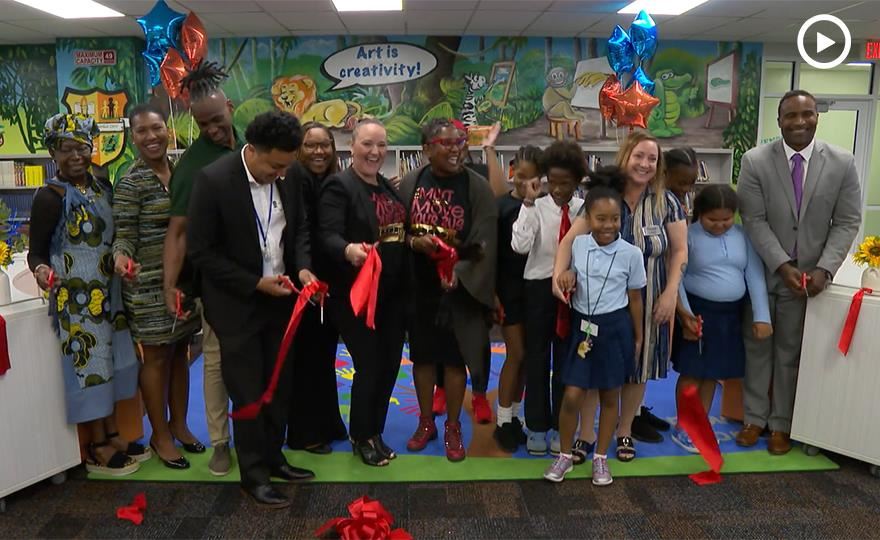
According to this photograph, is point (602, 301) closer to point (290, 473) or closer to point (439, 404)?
point (439, 404)

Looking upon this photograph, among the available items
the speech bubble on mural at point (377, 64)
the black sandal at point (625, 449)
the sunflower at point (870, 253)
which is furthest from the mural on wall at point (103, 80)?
the sunflower at point (870, 253)

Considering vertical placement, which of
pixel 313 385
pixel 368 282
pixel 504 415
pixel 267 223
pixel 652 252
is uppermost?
pixel 267 223

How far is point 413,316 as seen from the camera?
2.96 metres

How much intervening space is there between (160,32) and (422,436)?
2.38 meters

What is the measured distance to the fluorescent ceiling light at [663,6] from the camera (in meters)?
6.20

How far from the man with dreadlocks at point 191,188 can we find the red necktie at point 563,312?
1.53m

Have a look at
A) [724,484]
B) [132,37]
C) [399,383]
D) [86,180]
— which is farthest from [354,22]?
[724,484]

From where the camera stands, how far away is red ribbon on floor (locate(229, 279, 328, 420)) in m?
2.48

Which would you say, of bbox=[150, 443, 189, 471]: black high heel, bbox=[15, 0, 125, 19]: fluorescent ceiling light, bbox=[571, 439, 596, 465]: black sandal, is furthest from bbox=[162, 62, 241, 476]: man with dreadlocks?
bbox=[15, 0, 125, 19]: fluorescent ceiling light

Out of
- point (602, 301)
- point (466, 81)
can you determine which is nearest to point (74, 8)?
point (466, 81)

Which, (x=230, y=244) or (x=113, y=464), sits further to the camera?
(x=113, y=464)

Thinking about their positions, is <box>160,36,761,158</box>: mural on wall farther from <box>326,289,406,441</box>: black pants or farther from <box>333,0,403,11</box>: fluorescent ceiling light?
<box>326,289,406,441</box>: black pants

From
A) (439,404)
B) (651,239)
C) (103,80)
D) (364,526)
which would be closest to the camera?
(364,526)

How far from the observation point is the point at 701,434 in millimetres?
3000
